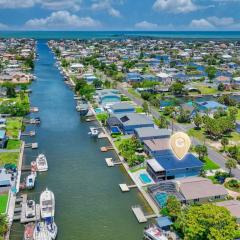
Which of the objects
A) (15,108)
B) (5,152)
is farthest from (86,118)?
(5,152)

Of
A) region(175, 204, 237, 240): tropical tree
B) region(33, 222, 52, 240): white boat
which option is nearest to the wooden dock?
region(175, 204, 237, 240): tropical tree

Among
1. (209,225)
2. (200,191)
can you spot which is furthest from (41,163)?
(209,225)

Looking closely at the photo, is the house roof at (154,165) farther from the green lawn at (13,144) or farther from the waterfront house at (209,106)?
the waterfront house at (209,106)

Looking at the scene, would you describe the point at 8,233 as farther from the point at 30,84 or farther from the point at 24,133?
the point at 30,84

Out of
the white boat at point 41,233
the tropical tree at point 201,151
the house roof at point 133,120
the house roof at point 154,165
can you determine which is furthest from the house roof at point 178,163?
the white boat at point 41,233

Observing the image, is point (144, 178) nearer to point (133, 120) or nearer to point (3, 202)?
point (3, 202)
